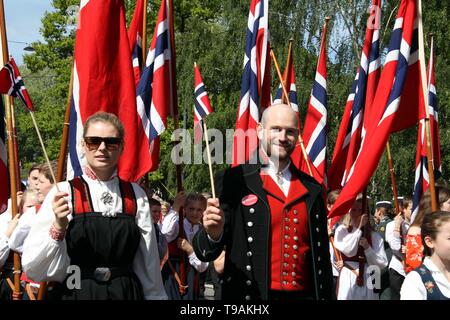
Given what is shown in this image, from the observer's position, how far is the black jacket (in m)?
4.79

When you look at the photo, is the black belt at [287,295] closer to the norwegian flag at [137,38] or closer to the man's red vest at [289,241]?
the man's red vest at [289,241]

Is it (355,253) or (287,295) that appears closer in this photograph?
(287,295)

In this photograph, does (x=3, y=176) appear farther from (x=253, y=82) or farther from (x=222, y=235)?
(x=253, y=82)

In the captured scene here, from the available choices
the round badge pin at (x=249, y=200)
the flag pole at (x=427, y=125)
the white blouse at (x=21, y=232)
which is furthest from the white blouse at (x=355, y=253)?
the round badge pin at (x=249, y=200)

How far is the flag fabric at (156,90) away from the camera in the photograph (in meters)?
9.02

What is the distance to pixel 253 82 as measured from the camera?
9859 mm

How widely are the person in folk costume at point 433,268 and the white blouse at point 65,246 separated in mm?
1471

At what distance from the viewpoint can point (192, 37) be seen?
2811 cm

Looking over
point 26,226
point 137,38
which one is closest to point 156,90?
point 137,38

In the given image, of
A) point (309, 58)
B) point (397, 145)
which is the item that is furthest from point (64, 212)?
point (309, 58)

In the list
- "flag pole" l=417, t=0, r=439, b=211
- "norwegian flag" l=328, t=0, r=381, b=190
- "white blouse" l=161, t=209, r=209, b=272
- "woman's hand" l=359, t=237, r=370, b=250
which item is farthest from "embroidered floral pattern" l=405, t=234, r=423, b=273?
"white blouse" l=161, t=209, r=209, b=272

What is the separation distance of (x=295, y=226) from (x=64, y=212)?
1.39 meters

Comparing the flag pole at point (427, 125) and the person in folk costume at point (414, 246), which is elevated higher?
the flag pole at point (427, 125)

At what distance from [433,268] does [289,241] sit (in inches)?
36.3
